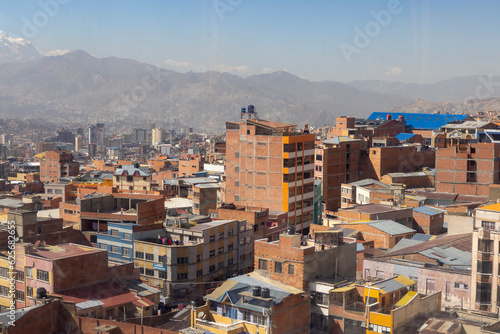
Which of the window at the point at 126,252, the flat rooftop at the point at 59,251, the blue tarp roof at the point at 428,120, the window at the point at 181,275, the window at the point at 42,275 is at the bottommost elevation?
the window at the point at 181,275

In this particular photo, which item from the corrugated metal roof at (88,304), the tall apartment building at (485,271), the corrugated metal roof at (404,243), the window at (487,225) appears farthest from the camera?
the corrugated metal roof at (404,243)

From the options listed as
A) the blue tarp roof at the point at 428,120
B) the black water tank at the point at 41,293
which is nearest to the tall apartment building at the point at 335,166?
the black water tank at the point at 41,293

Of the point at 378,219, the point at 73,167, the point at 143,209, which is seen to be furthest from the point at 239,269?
the point at 73,167

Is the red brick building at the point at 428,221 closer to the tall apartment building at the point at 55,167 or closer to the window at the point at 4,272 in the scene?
the window at the point at 4,272

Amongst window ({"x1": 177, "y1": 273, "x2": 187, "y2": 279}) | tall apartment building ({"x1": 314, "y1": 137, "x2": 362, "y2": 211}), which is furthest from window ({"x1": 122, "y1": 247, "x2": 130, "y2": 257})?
tall apartment building ({"x1": 314, "y1": 137, "x2": 362, "y2": 211})

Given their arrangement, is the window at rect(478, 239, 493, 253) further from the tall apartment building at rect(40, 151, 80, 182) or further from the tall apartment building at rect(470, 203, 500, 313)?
the tall apartment building at rect(40, 151, 80, 182)

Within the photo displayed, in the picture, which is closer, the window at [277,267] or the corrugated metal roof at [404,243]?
the window at [277,267]

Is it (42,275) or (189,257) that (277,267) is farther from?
(42,275)

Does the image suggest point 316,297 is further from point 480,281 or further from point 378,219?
point 378,219
